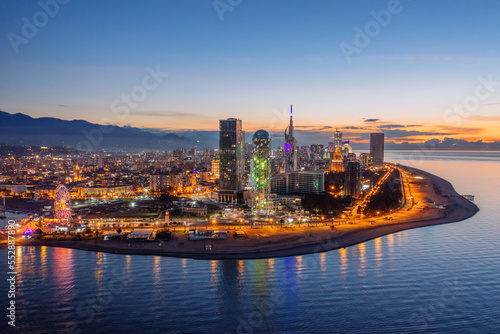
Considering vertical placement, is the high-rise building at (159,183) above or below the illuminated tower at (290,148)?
below

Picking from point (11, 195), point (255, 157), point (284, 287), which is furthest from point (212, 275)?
point (11, 195)

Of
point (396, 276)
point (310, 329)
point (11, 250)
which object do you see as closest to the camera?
point (310, 329)

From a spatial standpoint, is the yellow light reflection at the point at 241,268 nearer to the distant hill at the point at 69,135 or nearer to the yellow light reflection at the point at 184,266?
the yellow light reflection at the point at 184,266

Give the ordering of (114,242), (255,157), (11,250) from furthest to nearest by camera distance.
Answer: (255,157), (114,242), (11,250)

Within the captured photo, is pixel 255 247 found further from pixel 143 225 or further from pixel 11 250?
pixel 11 250

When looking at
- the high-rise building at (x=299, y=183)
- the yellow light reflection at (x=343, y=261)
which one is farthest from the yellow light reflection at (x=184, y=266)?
the high-rise building at (x=299, y=183)

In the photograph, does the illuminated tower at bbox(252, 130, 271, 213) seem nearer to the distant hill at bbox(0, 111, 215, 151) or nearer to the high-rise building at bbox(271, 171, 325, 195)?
the high-rise building at bbox(271, 171, 325, 195)

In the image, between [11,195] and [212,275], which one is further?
[11,195]

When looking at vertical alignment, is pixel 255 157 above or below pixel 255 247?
above
